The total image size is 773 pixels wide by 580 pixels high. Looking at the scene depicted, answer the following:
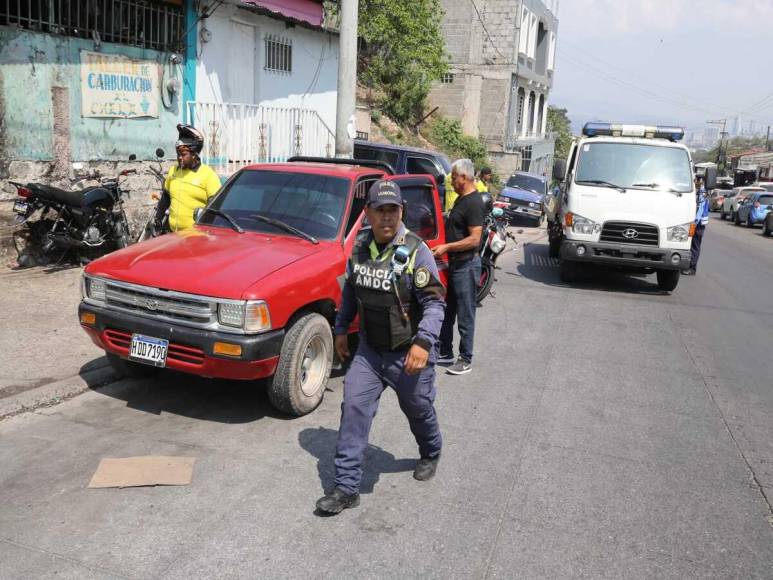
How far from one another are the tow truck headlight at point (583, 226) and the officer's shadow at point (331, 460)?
711 centimetres

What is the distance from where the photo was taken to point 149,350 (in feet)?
16.0

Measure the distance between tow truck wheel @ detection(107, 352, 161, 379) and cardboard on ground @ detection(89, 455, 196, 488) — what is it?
4.50ft

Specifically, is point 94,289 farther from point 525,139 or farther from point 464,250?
point 525,139

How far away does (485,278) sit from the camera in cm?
982

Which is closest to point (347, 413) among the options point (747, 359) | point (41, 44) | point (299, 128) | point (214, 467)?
point (214, 467)

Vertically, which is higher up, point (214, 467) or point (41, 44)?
point (41, 44)

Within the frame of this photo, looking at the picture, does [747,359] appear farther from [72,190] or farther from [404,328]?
[72,190]

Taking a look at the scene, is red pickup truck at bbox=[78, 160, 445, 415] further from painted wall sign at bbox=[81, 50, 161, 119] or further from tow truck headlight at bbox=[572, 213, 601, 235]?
tow truck headlight at bbox=[572, 213, 601, 235]

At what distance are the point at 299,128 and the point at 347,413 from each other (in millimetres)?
A: 11248

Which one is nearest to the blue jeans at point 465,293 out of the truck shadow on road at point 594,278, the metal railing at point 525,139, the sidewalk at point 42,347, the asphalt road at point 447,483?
the asphalt road at point 447,483

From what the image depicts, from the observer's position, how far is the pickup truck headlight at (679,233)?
10.7 metres

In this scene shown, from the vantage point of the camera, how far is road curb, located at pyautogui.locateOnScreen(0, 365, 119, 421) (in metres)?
5.14

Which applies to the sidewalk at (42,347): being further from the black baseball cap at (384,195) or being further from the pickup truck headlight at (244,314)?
the black baseball cap at (384,195)


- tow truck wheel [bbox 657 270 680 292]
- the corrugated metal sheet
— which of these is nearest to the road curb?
the corrugated metal sheet
